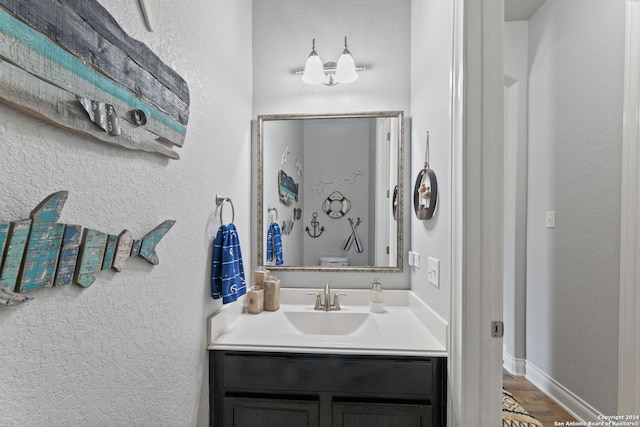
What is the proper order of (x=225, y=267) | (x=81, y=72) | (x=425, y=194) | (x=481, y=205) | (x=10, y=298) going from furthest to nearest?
1. (x=425, y=194)
2. (x=225, y=267)
3. (x=481, y=205)
4. (x=81, y=72)
5. (x=10, y=298)

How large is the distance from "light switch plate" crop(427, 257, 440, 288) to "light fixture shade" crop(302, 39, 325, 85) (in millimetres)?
1161

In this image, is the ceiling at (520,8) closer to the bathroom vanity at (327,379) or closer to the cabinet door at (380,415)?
the bathroom vanity at (327,379)

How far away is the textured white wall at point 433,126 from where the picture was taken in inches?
52.4

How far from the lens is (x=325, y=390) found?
52.5 inches

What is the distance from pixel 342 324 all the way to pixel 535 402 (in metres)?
1.55

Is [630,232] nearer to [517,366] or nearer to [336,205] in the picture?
[517,366]

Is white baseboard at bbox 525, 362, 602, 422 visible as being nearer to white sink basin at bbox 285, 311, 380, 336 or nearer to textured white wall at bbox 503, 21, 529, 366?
textured white wall at bbox 503, 21, 529, 366

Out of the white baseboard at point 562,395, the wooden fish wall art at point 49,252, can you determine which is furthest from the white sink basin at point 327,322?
the white baseboard at point 562,395

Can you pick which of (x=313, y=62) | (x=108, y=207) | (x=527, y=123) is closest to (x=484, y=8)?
(x=313, y=62)

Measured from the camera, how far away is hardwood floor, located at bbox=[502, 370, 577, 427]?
2.04m

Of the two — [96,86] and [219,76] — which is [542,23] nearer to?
[219,76]

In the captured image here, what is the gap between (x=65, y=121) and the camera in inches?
25.6

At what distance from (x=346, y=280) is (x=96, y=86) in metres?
1.54

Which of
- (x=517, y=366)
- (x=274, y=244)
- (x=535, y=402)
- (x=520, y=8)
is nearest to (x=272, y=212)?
(x=274, y=244)
